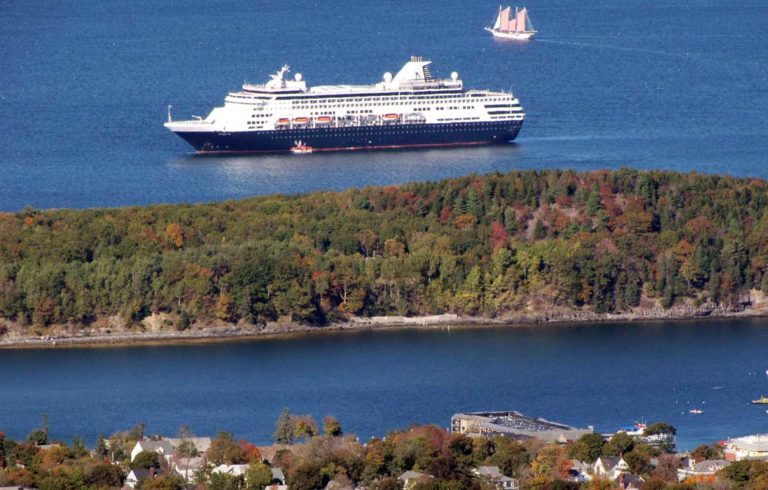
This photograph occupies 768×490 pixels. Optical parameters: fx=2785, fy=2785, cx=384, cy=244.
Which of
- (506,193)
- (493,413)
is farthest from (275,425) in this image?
(506,193)

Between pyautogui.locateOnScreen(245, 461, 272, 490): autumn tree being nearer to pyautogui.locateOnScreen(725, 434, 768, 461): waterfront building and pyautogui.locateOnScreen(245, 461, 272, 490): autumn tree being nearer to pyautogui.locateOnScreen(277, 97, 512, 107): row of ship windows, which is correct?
pyautogui.locateOnScreen(725, 434, 768, 461): waterfront building

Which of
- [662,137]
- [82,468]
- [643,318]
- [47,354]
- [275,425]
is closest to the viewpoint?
[82,468]

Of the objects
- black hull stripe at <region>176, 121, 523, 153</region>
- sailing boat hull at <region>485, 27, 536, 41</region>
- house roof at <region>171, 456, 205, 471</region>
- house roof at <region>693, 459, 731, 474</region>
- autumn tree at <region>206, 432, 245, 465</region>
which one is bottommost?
house roof at <region>693, 459, 731, 474</region>

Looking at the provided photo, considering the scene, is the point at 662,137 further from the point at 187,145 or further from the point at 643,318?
the point at 643,318

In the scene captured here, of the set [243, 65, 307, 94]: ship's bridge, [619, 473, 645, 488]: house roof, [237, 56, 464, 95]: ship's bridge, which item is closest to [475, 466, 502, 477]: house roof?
[619, 473, 645, 488]: house roof

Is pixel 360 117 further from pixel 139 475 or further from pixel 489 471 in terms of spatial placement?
pixel 139 475

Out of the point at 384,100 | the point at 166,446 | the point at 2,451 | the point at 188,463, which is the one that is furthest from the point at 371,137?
the point at 188,463
